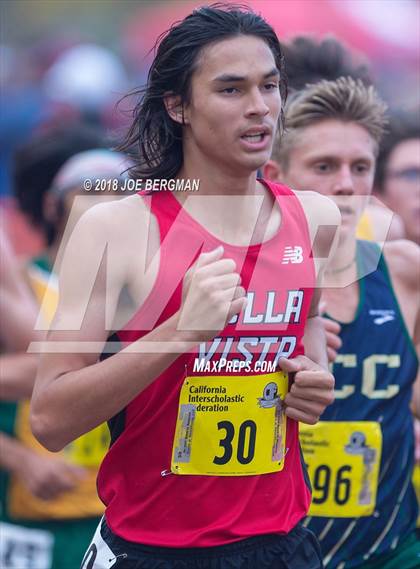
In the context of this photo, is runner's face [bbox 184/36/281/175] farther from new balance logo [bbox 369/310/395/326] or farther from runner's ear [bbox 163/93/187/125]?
new balance logo [bbox 369/310/395/326]

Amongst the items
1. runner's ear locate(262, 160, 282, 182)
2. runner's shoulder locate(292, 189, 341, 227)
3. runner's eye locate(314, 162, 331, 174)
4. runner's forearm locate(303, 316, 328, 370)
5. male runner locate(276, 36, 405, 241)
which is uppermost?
male runner locate(276, 36, 405, 241)

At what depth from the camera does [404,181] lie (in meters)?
6.38

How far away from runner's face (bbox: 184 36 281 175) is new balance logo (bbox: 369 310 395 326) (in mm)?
1156

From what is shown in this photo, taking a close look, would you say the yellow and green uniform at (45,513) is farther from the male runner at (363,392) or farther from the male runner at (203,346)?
the male runner at (203,346)

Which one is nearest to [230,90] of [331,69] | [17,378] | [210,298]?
[210,298]

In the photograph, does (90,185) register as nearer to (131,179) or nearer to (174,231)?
(131,179)

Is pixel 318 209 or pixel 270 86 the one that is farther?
pixel 318 209

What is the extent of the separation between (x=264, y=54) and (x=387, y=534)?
72.0 inches

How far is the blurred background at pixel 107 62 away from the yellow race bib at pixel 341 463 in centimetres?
534

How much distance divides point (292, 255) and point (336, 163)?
108 centimetres

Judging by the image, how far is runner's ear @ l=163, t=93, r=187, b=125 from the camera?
3.47 meters

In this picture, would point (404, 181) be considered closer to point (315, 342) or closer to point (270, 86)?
point (315, 342)

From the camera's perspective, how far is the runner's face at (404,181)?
20.6 feet

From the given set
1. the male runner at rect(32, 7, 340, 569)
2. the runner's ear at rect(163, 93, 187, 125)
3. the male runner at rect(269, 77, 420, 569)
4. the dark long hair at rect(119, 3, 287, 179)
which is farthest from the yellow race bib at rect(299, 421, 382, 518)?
the runner's ear at rect(163, 93, 187, 125)
